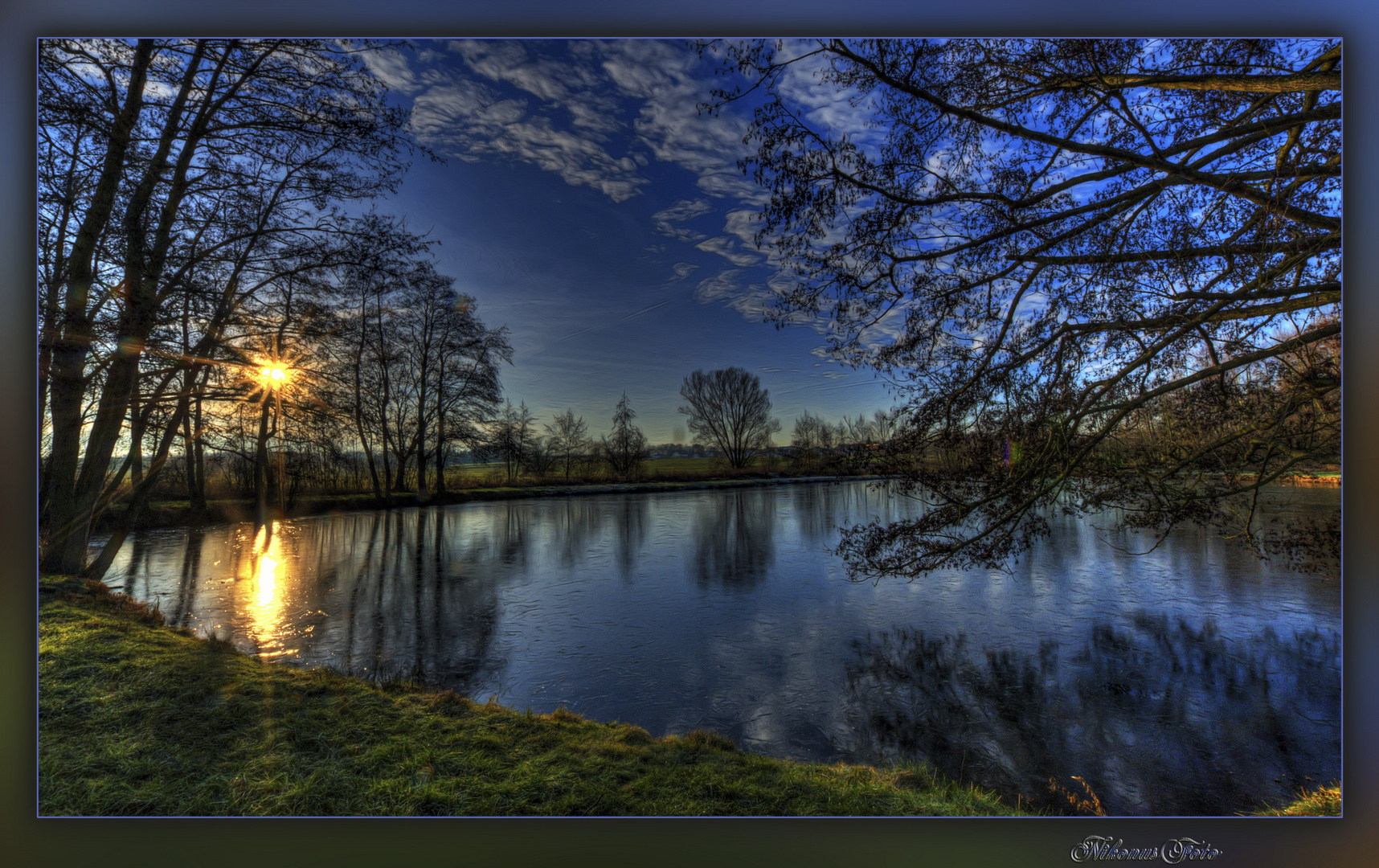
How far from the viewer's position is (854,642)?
433cm

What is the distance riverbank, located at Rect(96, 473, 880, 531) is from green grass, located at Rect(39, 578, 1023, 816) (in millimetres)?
810

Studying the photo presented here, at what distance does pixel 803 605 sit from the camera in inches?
201

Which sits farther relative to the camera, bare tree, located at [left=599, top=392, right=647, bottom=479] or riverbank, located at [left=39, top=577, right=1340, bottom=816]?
bare tree, located at [left=599, top=392, right=647, bottom=479]

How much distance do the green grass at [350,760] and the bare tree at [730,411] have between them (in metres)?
3.02

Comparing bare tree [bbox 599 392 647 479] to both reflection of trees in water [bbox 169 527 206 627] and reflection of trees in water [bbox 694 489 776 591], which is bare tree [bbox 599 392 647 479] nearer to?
reflection of trees in water [bbox 694 489 776 591]

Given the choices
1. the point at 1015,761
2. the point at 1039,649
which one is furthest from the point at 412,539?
the point at 1039,649

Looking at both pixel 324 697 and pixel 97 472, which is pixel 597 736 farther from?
pixel 97 472

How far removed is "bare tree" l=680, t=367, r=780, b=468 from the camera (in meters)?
4.58

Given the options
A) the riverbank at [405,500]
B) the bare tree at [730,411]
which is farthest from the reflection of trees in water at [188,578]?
the bare tree at [730,411]

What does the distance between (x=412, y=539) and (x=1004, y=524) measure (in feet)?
25.6

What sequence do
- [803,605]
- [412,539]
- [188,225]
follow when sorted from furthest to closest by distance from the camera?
1. [412,539]
2. [803,605]
3. [188,225]

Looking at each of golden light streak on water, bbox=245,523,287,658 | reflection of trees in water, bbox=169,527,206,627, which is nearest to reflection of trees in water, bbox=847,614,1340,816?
golden light streak on water, bbox=245,523,287,658
